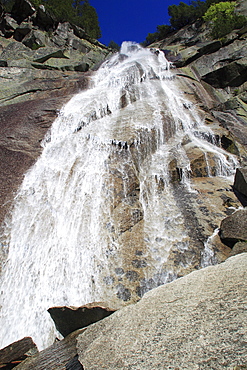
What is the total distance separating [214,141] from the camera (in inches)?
523

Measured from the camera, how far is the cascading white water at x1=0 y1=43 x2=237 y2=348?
648 centimetres

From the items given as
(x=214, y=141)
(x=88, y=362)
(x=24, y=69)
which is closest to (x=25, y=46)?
(x=24, y=69)

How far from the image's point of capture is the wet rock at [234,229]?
669cm

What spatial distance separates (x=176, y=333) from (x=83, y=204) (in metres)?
6.90

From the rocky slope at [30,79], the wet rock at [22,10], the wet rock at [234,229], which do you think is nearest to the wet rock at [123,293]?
the wet rock at [234,229]

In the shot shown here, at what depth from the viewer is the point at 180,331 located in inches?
93.5

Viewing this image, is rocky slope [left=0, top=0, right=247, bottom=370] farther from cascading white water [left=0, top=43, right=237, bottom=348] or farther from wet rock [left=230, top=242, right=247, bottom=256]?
cascading white water [left=0, top=43, right=237, bottom=348]

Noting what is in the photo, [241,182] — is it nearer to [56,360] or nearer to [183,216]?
[183,216]

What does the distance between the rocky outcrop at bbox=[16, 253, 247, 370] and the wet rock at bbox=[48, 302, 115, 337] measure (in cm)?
70

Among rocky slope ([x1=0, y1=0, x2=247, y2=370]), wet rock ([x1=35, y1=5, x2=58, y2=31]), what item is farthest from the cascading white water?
wet rock ([x1=35, y1=5, x2=58, y2=31])

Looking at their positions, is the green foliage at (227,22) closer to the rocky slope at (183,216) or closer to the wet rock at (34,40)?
the rocky slope at (183,216)

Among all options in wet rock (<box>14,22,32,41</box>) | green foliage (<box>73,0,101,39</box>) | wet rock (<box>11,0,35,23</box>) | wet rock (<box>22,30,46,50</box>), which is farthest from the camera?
green foliage (<box>73,0,101,39</box>)

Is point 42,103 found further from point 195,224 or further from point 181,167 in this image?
point 195,224

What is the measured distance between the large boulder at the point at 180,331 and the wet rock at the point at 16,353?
175 cm
